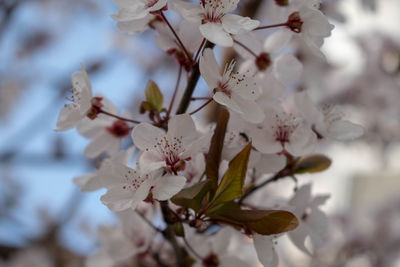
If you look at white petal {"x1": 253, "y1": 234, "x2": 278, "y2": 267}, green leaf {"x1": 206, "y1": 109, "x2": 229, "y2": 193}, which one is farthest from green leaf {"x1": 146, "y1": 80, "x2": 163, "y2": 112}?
white petal {"x1": 253, "y1": 234, "x2": 278, "y2": 267}

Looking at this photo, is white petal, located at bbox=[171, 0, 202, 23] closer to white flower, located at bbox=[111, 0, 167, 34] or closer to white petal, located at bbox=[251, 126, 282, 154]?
white flower, located at bbox=[111, 0, 167, 34]

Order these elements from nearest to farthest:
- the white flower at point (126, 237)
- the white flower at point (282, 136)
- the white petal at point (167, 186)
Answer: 1. the white petal at point (167, 186)
2. the white flower at point (282, 136)
3. the white flower at point (126, 237)

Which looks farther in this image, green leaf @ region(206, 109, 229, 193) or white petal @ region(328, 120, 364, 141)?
white petal @ region(328, 120, 364, 141)

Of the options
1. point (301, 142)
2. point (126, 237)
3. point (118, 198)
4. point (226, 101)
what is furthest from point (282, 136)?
point (126, 237)

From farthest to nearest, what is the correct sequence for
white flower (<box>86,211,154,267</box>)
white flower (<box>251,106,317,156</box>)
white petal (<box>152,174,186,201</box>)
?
1. white flower (<box>86,211,154,267</box>)
2. white flower (<box>251,106,317,156</box>)
3. white petal (<box>152,174,186,201</box>)

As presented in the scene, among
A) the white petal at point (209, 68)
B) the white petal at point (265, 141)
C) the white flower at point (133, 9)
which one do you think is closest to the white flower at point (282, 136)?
the white petal at point (265, 141)

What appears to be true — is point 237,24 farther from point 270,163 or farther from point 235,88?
point 270,163

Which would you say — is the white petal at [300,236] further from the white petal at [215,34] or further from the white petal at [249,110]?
the white petal at [215,34]
